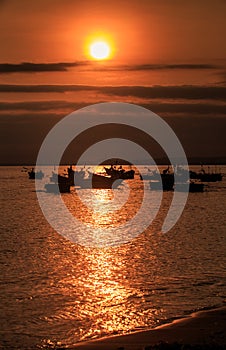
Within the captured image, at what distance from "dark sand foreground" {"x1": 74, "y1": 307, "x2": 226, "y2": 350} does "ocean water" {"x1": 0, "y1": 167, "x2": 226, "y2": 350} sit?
1.00 meters

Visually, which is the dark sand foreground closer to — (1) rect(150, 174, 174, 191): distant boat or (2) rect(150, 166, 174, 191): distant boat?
(2) rect(150, 166, 174, 191): distant boat

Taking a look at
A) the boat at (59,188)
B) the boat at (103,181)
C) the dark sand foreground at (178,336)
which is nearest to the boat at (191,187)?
the boat at (103,181)

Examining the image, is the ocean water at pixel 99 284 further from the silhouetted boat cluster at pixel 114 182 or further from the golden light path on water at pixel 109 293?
the silhouetted boat cluster at pixel 114 182

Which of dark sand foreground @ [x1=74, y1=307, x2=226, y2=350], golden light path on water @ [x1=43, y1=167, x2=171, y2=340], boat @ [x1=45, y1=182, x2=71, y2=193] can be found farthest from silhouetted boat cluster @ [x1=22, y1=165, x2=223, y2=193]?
dark sand foreground @ [x1=74, y1=307, x2=226, y2=350]

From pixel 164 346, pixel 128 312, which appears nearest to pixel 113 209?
pixel 128 312

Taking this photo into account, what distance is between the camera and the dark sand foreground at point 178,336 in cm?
1773

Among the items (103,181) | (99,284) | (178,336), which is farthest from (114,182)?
(178,336)

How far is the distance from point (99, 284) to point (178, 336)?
33.7 ft

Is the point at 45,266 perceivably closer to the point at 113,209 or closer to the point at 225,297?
the point at 225,297

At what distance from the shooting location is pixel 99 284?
28859mm

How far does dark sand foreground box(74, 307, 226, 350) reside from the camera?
1773 centimetres

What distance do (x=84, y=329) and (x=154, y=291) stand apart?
21.5 ft

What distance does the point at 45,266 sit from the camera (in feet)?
114

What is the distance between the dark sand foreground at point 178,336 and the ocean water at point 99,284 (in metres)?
1.00
